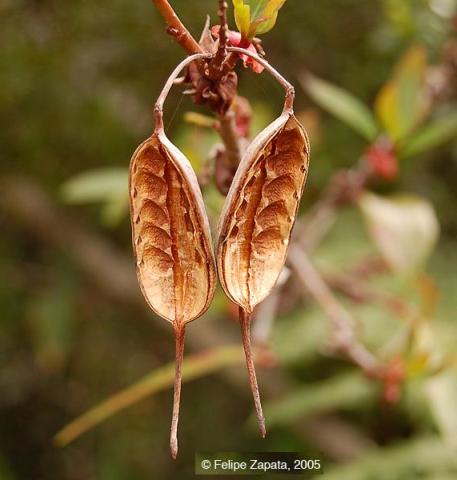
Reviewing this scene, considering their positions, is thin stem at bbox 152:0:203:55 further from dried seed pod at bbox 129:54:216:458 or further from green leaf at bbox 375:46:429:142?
green leaf at bbox 375:46:429:142

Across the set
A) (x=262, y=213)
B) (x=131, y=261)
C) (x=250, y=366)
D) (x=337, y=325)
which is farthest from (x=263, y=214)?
(x=131, y=261)

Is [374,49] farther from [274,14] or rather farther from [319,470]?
[274,14]

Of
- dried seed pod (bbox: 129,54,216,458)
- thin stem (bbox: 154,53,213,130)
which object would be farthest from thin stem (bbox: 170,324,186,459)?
thin stem (bbox: 154,53,213,130)

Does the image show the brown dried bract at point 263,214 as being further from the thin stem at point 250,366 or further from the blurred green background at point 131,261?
the blurred green background at point 131,261

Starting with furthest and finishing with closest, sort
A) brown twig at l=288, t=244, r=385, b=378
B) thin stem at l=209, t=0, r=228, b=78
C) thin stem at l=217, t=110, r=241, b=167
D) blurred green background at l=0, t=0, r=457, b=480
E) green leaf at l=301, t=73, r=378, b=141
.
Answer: blurred green background at l=0, t=0, r=457, b=480 → green leaf at l=301, t=73, r=378, b=141 → brown twig at l=288, t=244, r=385, b=378 → thin stem at l=217, t=110, r=241, b=167 → thin stem at l=209, t=0, r=228, b=78

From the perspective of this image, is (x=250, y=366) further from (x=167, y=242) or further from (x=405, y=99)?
(x=405, y=99)

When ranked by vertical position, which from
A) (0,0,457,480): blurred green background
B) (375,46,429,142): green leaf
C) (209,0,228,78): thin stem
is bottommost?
(0,0,457,480): blurred green background

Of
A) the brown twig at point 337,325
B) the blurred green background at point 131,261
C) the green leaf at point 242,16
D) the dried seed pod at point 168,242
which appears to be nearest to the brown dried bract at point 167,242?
the dried seed pod at point 168,242
